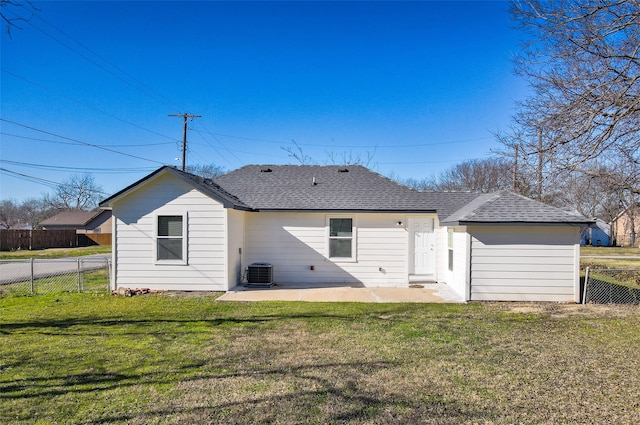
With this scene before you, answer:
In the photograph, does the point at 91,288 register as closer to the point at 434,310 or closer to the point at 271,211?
the point at 271,211

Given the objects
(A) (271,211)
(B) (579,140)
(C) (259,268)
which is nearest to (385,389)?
(B) (579,140)

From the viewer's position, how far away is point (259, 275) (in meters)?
11.4

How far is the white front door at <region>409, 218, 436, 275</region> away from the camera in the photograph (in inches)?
481

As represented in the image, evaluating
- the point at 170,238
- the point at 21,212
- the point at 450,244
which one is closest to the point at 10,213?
the point at 21,212

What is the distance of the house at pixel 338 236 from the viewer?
945 cm

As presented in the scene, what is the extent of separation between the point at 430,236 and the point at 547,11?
7674 millimetres

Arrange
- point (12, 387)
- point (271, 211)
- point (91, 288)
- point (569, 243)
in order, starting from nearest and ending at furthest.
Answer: point (12, 387), point (569, 243), point (91, 288), point (271, 211)

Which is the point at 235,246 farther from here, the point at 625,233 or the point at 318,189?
the point at 625,233

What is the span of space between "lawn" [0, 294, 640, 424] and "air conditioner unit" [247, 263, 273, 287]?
126 inches

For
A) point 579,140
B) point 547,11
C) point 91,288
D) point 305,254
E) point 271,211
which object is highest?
point 547,11

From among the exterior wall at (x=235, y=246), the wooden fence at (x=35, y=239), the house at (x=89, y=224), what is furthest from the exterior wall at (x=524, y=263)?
the house at (x=89, y=224)

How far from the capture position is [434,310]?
27.6 feet

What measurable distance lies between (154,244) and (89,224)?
37648 mm

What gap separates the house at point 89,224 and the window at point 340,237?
3506 cm
